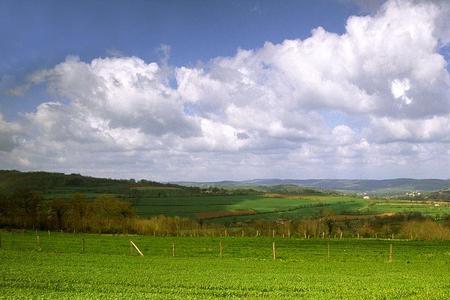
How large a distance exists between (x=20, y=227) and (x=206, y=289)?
102m

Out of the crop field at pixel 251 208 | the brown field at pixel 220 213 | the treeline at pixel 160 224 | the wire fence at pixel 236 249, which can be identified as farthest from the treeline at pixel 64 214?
the wire fence at pixel 236 249

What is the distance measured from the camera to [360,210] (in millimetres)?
158500

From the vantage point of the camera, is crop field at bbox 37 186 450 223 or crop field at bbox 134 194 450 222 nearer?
crop field at bbox 37 186 450 223

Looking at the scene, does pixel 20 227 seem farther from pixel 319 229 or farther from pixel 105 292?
pixel 105 292

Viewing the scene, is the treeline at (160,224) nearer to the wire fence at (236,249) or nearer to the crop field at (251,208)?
the crop field at (251,208)

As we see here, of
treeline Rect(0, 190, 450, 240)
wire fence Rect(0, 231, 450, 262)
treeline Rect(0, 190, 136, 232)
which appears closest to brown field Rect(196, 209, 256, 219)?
treeline Rect(0, 190, 450, 240)

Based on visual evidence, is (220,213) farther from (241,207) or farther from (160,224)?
(160,224)

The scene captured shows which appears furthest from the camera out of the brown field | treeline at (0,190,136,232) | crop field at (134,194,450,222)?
crop field at (134,194,450,222)

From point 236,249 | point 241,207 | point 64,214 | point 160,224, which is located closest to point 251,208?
point 241,207

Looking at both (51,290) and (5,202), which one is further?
(5,202)

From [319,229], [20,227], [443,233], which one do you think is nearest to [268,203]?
[319,229]

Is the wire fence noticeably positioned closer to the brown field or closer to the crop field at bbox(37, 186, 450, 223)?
the crop field at bbox(37, 186, 450, 223)

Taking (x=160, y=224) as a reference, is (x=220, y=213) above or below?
above

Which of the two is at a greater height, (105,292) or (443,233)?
(105,292)
